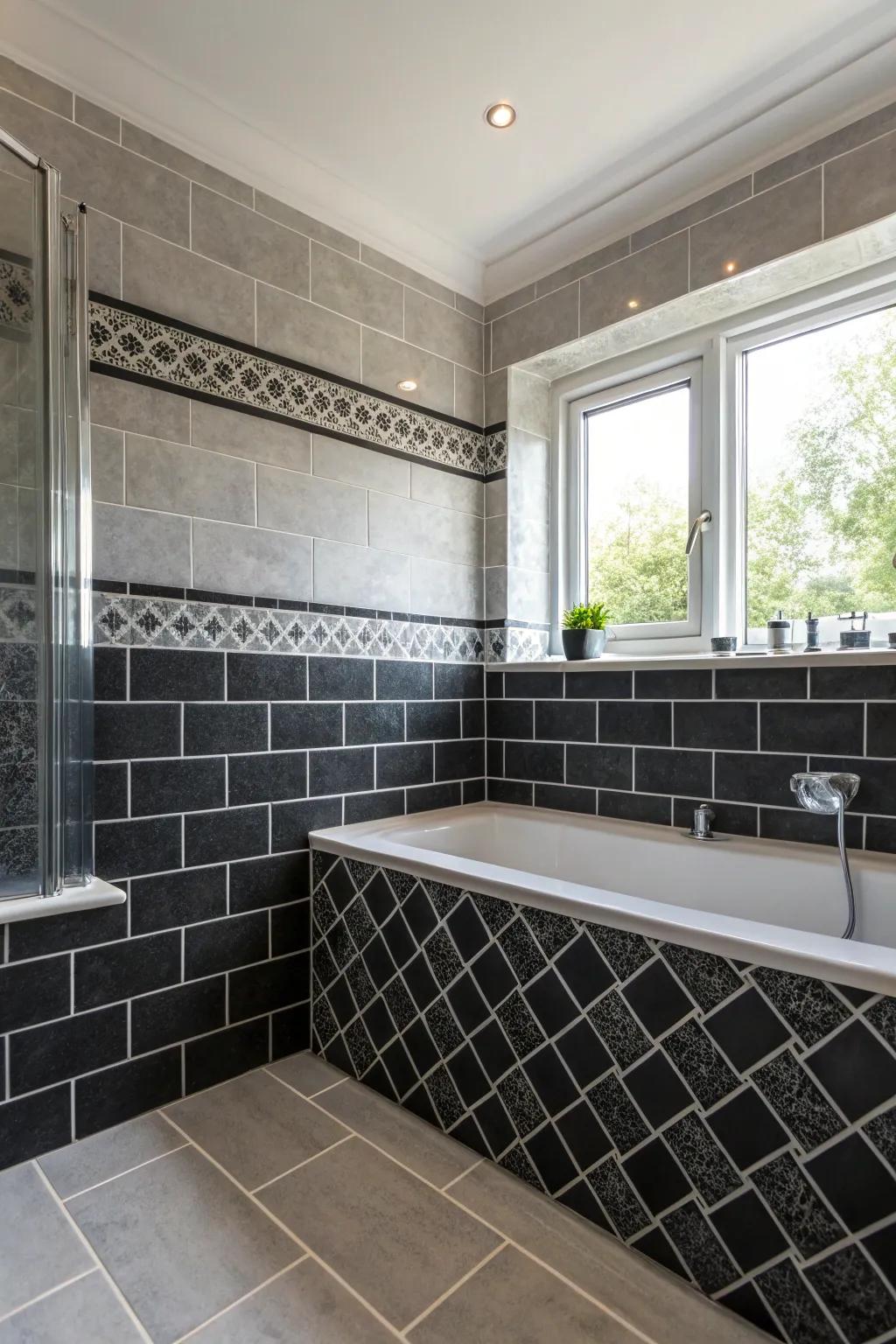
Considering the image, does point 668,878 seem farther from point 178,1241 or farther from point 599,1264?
point 178,1241

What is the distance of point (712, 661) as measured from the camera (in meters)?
2.19

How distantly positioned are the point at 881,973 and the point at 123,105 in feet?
8.20

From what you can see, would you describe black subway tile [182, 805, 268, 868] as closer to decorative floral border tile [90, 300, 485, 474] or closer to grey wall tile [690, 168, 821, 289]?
decorative floral border tile [90, 300, 485, 474]

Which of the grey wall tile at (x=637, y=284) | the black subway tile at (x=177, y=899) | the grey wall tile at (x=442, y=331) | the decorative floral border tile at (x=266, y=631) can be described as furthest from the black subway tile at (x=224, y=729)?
the grey wall tile at (x=637, y=284)

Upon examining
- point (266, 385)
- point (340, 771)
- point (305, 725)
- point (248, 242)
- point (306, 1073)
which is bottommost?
point (306, 1073)

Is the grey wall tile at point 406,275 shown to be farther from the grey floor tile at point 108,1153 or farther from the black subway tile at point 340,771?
the grey floor tile at point 108,1153

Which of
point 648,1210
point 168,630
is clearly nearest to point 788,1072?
point 648,1210

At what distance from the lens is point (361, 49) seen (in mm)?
1872

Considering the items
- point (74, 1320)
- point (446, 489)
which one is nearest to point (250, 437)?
point (446, 489)

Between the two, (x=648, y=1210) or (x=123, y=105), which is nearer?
(x=648, y=1210)

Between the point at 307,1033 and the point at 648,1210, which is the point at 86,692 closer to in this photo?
the point at 307,1033

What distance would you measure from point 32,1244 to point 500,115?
2.87 metres

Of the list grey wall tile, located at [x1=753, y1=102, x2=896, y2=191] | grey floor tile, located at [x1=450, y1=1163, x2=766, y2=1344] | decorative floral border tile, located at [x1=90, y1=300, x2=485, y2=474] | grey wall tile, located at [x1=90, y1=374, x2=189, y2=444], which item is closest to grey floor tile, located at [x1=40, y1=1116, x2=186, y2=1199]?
→ grey floor tile, located at [x1=450, y1=1163, x2=766, y2=1344]

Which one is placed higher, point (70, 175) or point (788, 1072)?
point (70, 175)
